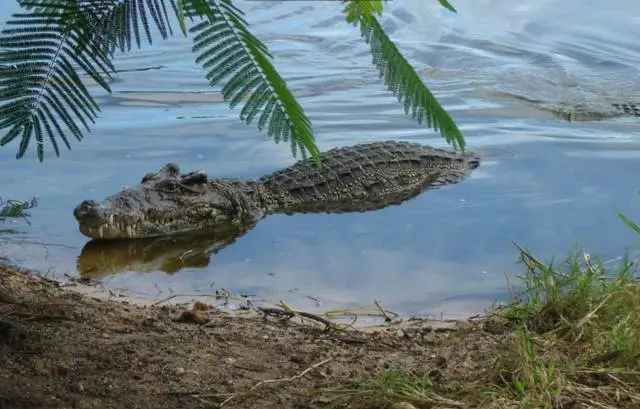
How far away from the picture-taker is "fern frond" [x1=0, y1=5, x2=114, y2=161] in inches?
98.3

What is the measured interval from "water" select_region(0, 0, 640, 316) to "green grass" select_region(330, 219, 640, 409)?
1222 millimetres

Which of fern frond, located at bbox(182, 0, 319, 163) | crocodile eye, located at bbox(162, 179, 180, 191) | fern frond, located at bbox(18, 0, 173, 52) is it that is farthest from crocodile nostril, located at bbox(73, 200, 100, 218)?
fern frond, located at bbox(182, 0, 319, 163)

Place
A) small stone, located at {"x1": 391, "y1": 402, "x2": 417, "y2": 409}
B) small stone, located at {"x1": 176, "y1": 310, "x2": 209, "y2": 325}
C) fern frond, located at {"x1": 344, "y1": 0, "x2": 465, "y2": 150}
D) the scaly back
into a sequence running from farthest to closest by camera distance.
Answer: the scaly back
small stone, located at {"x1": 176, "y1": 310, "x2": 209, "y2": 325}
small stone, located at {"x1": 391, "y1": 402, "x2": 417, "y2": 409}
fern frond, located at {"x1": 344, "y1": 0, "x2": 465, "y2": 150}

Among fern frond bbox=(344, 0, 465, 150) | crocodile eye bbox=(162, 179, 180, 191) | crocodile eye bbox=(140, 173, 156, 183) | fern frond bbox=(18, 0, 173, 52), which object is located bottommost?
crocodile eye bbox=(162, 179, 180, 191)

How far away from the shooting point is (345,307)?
5.28m

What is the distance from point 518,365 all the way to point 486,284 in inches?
105

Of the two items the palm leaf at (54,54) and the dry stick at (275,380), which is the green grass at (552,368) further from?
the palm leaf at (54,54)

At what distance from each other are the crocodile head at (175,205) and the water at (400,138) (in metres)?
0.29

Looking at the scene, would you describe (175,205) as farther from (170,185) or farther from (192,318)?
(192,318)

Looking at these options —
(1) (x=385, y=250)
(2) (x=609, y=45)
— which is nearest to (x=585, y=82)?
(2) (x=609, y=45)


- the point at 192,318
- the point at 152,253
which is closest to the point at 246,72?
the point at 192,318

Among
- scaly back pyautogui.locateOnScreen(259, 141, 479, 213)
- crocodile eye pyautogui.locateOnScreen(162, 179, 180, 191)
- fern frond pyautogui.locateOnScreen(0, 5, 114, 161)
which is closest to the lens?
fern frond pyautogui.locateOnScreen(0, 5, 114, 161)

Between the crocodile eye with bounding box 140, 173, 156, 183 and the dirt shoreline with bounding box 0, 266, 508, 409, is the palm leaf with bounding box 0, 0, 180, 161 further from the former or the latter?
the crocodile eye with bounding box 140, 173, 156, 183

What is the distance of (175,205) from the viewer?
7.48 meters
